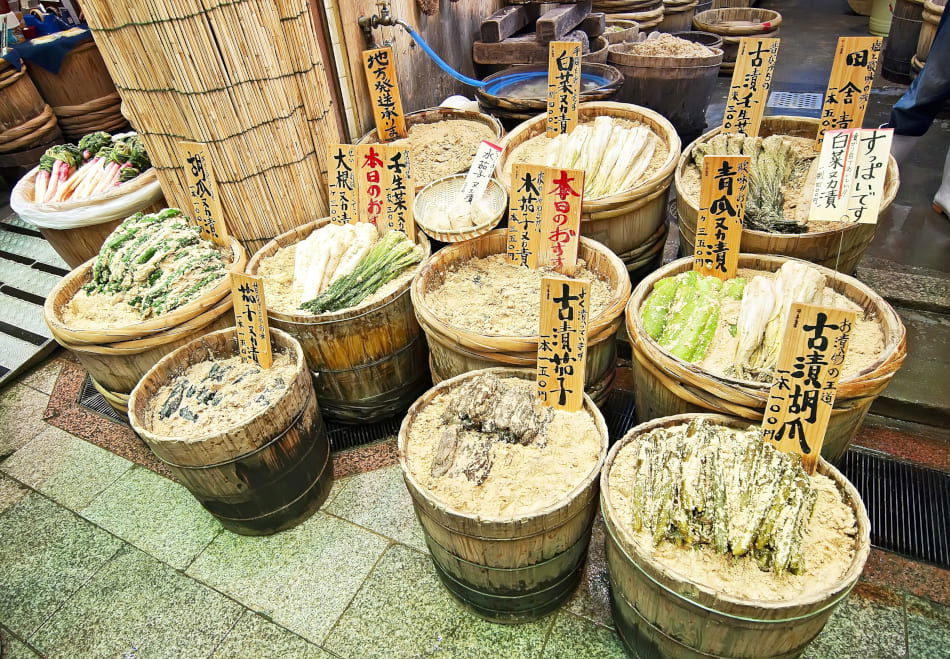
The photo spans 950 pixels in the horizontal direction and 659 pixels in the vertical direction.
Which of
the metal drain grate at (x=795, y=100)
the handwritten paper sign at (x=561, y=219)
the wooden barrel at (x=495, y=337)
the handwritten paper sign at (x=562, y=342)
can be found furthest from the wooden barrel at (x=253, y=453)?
the metal drain grate at (x=795, y=100)

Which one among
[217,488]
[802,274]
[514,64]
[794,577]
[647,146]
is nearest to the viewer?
[794,577]

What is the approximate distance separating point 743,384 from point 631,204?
1492 mm

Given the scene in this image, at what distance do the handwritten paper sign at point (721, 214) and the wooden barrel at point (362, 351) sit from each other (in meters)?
1.72

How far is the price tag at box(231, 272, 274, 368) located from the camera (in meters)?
3.13

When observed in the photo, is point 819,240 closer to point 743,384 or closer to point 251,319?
point 743,384

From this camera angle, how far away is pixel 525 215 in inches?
127

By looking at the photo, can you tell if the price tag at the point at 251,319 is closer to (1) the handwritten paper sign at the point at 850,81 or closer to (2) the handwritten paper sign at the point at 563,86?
(2) the handwritten paper sign at the point at 563,86

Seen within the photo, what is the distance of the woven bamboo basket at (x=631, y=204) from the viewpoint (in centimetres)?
336

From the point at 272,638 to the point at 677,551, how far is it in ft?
7.09

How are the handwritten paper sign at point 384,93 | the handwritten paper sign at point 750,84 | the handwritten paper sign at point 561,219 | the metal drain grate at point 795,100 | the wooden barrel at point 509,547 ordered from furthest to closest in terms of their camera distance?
the metal drain grate at point 795,100, the handwritten paper sign at point 384,93, the handwritten paper sign at point 750,84, the handwritten paper sign at point 561,219, the wooden barrel at point 509,547

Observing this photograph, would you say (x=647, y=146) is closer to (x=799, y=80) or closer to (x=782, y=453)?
(x=782, y=453)

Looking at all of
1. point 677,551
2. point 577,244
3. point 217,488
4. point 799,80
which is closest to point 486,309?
point 577,244

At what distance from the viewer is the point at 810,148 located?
3.83 metres

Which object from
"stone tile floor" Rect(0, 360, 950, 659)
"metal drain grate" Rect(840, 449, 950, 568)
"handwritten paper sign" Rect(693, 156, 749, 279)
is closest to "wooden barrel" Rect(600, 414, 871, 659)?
"stone tile floor" Rect(0, 360, 950, 659)
